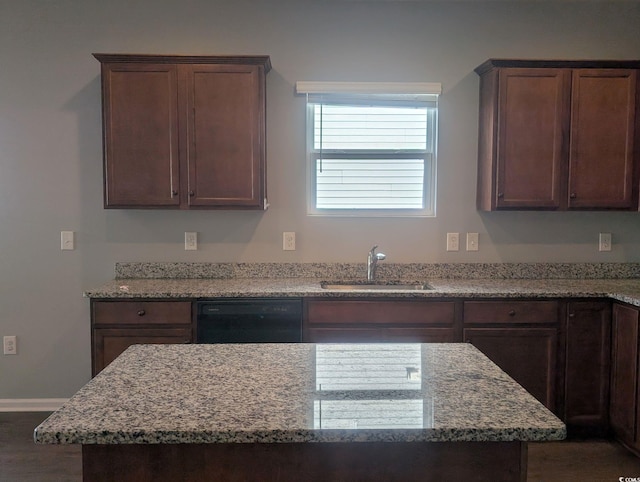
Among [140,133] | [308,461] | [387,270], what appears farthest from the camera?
[387,270]

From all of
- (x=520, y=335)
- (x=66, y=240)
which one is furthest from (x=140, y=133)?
(x=520, y=335)

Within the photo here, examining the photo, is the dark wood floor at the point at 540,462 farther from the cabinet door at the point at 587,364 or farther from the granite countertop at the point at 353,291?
the granite countertop at the point at 353,291

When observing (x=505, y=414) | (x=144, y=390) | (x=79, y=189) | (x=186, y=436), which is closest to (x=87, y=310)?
(x=79, y=189)

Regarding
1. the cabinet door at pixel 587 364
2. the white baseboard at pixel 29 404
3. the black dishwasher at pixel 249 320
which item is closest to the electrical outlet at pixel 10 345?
the white baseboard at pixel 29 404

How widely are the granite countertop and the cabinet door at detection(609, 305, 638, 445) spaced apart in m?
0.12

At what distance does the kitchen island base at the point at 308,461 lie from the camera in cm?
115

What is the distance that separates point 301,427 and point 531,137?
266 cm

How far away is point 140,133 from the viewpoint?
9.77ft

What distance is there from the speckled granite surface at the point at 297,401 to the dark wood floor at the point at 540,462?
1391 millimetres

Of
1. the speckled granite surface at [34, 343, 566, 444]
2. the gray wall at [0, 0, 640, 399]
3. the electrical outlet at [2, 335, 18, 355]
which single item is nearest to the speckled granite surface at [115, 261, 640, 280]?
the gray wall at [0, 0, 640, 399]

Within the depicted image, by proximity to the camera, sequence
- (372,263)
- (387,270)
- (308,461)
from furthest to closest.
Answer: (387,270) < (372,263) < (308,461)

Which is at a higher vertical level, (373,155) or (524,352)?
(373,155)

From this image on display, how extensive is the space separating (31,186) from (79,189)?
1.04 feet

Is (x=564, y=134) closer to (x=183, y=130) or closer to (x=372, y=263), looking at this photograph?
(x=372, y=263)
